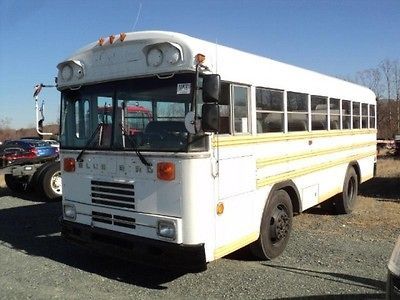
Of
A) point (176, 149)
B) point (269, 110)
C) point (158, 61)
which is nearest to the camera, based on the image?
point (176, 149)

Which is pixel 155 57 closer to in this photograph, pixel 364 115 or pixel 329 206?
pixel 329 206

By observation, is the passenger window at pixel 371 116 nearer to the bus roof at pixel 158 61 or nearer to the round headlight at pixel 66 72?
the bus roof at pixel 158 61

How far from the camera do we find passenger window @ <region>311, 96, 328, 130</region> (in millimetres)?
Answer: 7430

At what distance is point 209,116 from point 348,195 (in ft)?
19.4

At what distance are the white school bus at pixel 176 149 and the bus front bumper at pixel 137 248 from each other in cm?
1

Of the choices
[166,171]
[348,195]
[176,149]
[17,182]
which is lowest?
[348,195]

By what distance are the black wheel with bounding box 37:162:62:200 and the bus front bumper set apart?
20.8 ft

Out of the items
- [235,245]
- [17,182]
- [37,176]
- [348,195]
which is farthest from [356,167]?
[17,182]

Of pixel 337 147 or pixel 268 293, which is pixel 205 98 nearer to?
pixel 268 293

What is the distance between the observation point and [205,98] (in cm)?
455

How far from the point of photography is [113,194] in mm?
5383

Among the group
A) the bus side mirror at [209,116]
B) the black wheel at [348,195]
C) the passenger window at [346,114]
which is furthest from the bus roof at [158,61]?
the black wheel at [348,195]

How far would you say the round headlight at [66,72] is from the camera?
230 inches

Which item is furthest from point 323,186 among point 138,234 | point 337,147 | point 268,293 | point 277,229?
point 138,234
